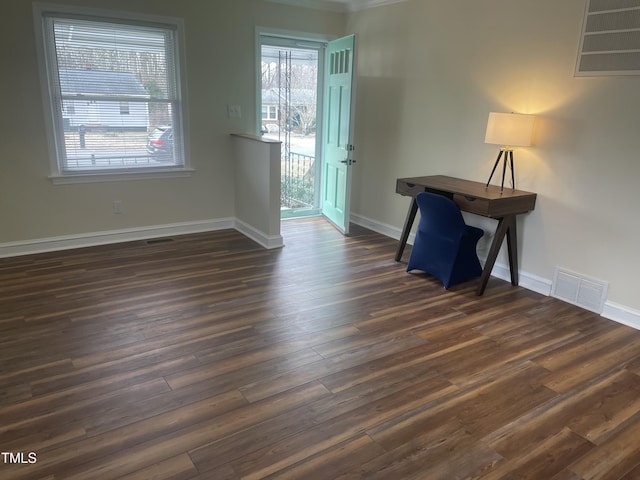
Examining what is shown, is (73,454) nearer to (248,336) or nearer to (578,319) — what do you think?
(248,336)

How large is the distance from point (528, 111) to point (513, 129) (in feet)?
→ 1.11

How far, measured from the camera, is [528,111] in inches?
146

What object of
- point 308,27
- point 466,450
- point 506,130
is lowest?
point 466,450

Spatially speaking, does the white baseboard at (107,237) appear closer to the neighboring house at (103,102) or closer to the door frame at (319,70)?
the neighboring house at (103,102)

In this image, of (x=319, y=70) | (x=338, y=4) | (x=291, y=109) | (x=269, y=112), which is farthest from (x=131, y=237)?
(x=338, y=4)

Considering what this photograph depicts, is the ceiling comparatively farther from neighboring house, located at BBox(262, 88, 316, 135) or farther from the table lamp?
the table lamp

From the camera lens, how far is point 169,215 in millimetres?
4965

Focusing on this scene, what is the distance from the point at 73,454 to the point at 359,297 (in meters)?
2.16

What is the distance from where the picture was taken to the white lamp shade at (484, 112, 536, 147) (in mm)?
3506

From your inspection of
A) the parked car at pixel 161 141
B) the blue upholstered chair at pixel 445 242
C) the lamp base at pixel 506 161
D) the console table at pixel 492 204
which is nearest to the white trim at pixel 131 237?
the parked car at pixel 161 141

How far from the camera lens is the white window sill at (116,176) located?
171 inches

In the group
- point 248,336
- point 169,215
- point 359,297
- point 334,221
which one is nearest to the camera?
point 248,336

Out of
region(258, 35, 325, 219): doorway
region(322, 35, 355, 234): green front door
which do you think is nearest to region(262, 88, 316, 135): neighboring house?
region(258, 35, 325, 219): doorway

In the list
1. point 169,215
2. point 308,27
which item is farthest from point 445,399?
point 308,27
